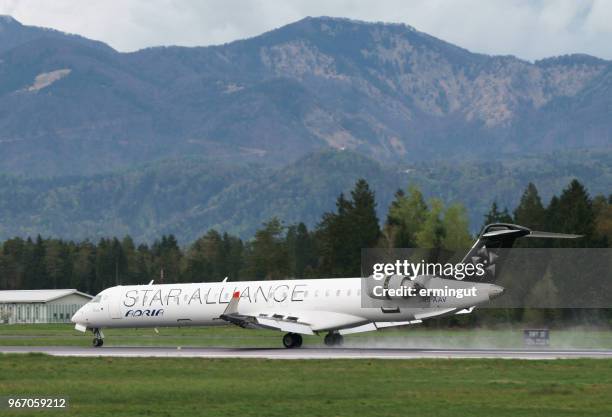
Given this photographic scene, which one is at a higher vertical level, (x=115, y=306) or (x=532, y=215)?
(x=532, y=215)

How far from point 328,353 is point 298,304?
5.96 m

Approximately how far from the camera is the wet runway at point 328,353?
47312mm

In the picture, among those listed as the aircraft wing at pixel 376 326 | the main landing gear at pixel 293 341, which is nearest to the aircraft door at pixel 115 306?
the main landing gear at pixel 293 341

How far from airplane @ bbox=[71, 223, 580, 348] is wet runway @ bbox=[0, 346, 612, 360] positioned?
4.36 ft

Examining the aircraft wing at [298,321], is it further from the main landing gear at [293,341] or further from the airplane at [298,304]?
the main landing gear at [293,341]

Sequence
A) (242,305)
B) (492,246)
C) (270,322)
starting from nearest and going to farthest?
(492,246) → (270,322) → (242,305)

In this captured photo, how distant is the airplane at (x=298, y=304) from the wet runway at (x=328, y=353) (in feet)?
4.36

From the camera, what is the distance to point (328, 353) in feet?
165

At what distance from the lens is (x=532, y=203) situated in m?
134

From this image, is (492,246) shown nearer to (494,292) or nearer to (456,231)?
(494,292)

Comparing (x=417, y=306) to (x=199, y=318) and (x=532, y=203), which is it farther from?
(x=532, y=203)

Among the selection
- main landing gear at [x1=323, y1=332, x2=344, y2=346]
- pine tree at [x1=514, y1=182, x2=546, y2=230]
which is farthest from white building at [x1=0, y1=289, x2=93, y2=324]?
main landing gear at [x1=323, y1=332, x2=344, y2=346]

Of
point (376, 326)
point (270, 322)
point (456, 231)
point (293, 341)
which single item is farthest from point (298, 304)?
point (456, 231)

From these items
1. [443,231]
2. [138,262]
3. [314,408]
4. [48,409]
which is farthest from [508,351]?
[138,262]
